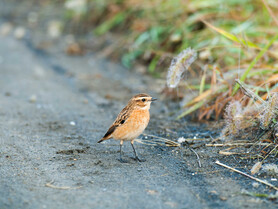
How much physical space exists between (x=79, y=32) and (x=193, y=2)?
362 cm

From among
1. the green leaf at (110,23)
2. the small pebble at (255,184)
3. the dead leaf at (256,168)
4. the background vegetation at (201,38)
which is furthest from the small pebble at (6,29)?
the small pebble at (255,184)

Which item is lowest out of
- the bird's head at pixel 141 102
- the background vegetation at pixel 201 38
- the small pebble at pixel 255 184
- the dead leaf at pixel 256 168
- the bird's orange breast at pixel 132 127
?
the small pebble at pixel 255 184

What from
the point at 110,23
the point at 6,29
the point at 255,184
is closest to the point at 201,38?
the point at 110,23

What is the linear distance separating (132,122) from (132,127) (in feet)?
0.20

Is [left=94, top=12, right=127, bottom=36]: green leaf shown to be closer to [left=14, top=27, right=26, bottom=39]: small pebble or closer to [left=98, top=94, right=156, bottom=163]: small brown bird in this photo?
[left=14, top=27, right=26, bottom=39]: small pebble

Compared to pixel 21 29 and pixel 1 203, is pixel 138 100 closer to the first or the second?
pixel 1 203

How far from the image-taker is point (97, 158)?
4.71 m

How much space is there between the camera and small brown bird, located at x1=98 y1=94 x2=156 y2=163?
4.71 meters

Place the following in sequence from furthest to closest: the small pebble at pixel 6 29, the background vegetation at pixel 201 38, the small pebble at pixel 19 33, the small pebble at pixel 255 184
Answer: the small pebble at pixel 6 29 < the small pebble at pixel 19 33 < the background vegetation at pixel 201 38 < the small pebble at pixel 255 184

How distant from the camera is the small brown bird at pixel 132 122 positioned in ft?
15.5

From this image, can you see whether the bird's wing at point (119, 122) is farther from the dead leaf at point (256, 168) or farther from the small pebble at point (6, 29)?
the small pebble at point (6, 29)

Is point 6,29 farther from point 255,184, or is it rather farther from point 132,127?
point 255,184

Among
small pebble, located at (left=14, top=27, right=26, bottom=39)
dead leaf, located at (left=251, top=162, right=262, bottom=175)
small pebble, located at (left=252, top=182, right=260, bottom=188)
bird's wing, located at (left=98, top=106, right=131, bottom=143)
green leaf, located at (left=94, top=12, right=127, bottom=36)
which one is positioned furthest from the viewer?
small pebble, located at (left=14, top=27, right=26, bottom=39)

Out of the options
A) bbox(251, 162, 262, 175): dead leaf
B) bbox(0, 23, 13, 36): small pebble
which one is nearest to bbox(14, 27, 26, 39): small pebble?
bbox(0, 23, 13, 36): small pebble
